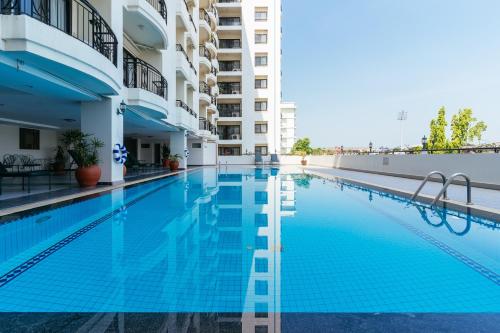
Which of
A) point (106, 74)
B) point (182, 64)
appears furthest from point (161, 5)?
point (106, 74)

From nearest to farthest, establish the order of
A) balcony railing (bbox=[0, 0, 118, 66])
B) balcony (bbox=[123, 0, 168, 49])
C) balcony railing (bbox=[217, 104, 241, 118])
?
balcony railing (bbox=[0, 0, 118, 66]) < balcony (bbox=[123, 0, 168, 49]) < balcony railing (bbox=[217, 104, 241, 118])

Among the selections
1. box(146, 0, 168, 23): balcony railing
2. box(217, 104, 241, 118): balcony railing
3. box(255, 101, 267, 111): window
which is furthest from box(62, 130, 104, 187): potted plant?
box(255, 101, 267, 111): window

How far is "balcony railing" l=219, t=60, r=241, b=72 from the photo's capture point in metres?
37.3

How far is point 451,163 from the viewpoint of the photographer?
11.5 m

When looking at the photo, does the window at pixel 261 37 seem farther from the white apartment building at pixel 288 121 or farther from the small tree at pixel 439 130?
the white apartment building at pixel 288 121

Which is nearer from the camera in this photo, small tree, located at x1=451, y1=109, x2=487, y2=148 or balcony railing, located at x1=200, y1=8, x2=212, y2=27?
balcony railing, located at x1=200, y1=8, x2=212, y2=27

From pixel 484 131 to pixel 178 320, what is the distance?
44684 millimetres

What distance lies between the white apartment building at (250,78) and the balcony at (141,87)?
74.4ft

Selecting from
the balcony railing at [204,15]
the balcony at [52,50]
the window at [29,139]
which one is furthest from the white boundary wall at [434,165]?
the window at [29,139]

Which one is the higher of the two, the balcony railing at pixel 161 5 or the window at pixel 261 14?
the window at pixel 261 14

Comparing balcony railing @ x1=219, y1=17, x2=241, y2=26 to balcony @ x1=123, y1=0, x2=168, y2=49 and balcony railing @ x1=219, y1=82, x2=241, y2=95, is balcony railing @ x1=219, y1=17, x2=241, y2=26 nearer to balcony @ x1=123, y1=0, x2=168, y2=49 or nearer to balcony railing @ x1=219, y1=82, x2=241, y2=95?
balcony railing @ x1=219, y1=82, x2=241, y2=95

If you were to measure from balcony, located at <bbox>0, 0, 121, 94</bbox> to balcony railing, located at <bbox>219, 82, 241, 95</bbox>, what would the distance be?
2872 cm

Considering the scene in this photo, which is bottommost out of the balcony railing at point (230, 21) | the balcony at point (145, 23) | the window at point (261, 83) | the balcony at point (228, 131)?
the balcony at point (228, 131)

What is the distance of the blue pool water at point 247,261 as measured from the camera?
2.64 m
